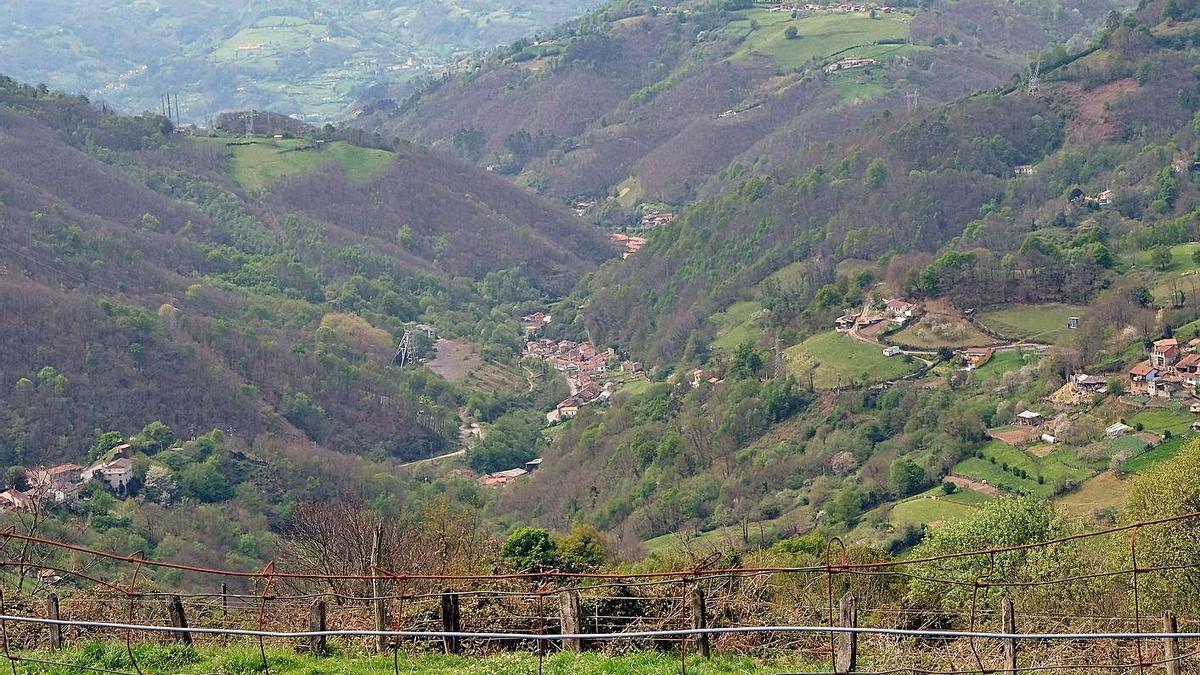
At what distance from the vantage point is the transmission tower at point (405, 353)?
91.2 metres

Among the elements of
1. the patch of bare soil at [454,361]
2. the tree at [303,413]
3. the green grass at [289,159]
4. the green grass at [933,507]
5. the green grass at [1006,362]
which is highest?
the green grass at [289,159]

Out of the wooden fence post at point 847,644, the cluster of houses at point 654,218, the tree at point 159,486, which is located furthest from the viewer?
the cluster of houses at point 654,218

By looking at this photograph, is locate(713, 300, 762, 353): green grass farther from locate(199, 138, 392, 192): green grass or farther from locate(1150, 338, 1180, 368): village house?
locate(199, 138, 392, 192): green grass

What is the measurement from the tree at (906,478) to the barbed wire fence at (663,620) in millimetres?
24895

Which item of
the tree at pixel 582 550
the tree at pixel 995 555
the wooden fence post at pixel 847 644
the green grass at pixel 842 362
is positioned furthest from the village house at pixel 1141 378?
the wooden fence post at pixel 847 644

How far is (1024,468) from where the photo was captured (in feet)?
159

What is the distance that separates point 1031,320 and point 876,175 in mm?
36783

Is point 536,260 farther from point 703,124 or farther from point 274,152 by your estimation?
point 703,124

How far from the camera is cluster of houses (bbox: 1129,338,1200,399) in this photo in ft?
169

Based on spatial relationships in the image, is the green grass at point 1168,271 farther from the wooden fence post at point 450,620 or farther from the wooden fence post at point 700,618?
the wooden fence post at point 450,620

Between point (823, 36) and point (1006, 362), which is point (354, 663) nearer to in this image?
point (1006, 362)

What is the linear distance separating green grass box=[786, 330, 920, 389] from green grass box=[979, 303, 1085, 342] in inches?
192

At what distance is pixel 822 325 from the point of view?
73438 mm

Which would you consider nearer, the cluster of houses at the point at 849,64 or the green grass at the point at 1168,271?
the green grass at the point at 1168,271
